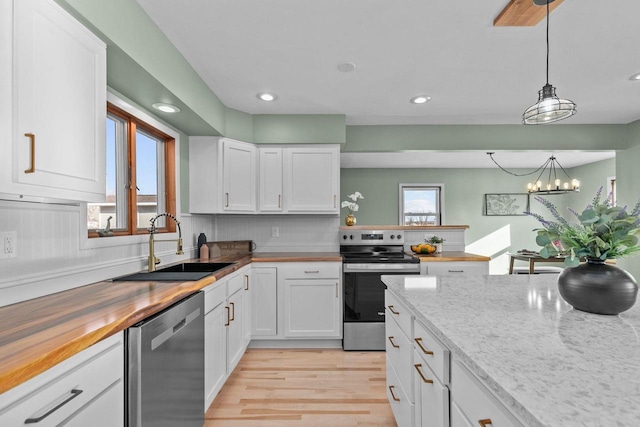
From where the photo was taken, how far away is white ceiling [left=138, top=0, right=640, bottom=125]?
6.03 feet

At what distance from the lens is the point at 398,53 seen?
2.30 meters

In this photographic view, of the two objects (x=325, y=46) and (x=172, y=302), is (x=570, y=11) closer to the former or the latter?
(x=325, y=46)

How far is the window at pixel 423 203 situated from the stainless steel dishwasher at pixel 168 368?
603 cm

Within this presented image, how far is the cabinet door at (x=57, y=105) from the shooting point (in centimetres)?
109

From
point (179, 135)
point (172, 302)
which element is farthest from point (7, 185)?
point (179, 135)

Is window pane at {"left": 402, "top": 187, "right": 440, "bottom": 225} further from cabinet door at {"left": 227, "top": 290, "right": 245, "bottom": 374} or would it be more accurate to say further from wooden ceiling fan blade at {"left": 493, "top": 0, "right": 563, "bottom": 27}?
wooden ceiling fan blade at {"left": 493, "top": 0, "right": 563, "bottom": 27}

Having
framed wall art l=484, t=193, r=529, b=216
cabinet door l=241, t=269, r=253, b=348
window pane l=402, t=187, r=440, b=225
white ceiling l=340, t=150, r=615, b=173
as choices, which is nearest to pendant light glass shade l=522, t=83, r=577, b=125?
cabinet door l=241, t=269, r=253, b=348

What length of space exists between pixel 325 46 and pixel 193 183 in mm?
1849

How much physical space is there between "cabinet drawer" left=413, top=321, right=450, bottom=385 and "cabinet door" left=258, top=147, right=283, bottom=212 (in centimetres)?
232

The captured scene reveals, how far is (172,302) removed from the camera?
1558 millimetres

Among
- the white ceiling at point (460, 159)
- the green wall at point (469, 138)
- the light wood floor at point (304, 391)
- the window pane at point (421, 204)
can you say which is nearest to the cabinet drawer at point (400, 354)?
the light wood floor at point (304, 391)

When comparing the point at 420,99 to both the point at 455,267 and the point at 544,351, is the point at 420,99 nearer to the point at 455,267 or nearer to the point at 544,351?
the point at 455,267

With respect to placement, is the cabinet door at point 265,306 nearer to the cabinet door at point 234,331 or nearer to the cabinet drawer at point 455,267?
the cabinet door at point 234,331

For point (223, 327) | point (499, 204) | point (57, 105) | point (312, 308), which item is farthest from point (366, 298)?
point (499, 204)
